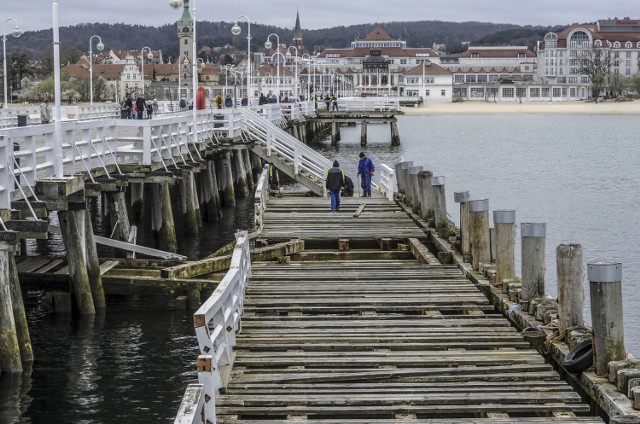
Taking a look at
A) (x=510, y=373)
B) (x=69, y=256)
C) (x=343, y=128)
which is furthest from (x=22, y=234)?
(x=343, y=128)

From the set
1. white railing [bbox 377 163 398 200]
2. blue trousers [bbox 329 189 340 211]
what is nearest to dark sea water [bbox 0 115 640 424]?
white railing [bbox 377 163 398 200]

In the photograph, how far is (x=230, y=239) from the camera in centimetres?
3478

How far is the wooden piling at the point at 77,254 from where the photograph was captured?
2062cm

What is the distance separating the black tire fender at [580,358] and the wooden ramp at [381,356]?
19 cm

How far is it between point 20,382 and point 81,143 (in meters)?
6.82

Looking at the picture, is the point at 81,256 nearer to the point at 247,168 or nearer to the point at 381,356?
the point at 381,356

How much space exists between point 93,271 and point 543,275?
378 inches

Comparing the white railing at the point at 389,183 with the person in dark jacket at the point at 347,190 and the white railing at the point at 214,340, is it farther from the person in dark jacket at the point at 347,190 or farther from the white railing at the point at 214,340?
the white railing at the point at 214,340

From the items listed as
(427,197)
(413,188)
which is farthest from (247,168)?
(427,197)

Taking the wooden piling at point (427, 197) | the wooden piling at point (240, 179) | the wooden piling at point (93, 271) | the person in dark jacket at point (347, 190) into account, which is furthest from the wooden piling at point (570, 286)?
the wooden piling at point (240, 179)

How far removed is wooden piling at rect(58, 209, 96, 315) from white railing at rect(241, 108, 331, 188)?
1387cm

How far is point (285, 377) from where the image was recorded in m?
12.0

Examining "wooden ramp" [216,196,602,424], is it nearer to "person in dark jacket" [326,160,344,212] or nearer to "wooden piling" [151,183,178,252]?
"person in dark jacket" [326,160,344,212]

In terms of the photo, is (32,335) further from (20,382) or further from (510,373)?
(510,373)
